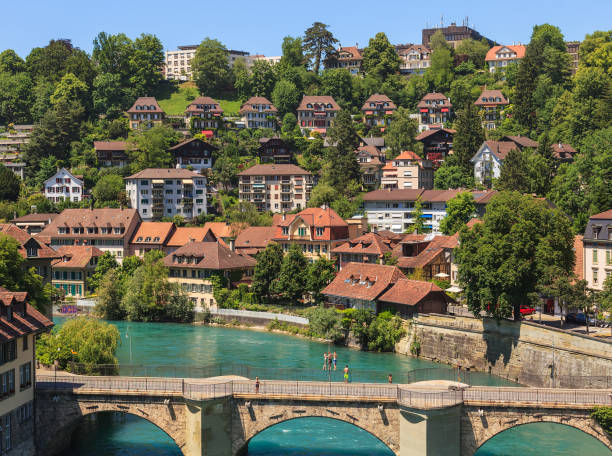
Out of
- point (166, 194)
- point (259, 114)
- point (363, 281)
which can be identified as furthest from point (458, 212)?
point (259, 114)

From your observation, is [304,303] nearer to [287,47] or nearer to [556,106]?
[556,106]

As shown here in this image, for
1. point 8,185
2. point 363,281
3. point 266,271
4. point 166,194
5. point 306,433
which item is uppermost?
point 8,185

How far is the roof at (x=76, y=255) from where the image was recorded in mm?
Result: 98275

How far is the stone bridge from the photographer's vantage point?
39.6 meters

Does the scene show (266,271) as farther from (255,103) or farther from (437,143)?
(255,103)

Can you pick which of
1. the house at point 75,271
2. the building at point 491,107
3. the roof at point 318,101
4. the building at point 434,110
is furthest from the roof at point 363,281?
the building at point 434,110

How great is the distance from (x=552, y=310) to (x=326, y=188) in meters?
52.1

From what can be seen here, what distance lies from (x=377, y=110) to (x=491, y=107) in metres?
21.2

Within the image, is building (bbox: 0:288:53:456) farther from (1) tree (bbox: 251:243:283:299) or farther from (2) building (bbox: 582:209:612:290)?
(2) building (bbox: 582:209:612:290)

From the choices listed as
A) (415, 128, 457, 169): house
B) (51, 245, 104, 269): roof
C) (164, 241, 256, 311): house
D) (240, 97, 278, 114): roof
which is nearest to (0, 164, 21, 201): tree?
(51, 245, 104, 269): roof

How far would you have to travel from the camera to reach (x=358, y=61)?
180 meters

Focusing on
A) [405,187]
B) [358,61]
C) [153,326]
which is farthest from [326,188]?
→ [358,61]

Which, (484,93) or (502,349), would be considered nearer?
(502,349)

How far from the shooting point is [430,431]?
39.2 metres
